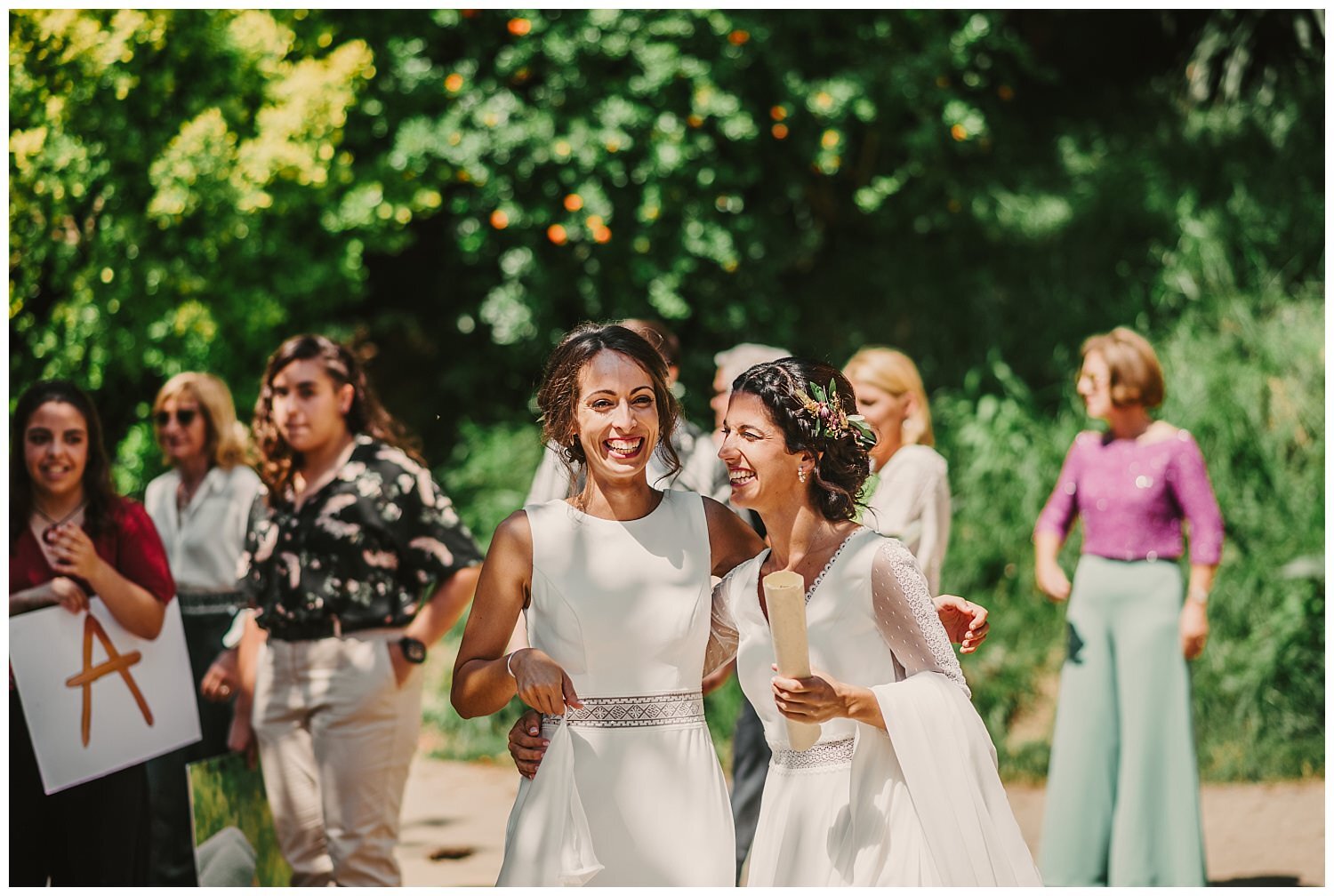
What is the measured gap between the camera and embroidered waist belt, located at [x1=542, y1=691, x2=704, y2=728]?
295cm

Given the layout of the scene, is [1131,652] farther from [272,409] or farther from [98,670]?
[98,670]

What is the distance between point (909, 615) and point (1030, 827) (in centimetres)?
441

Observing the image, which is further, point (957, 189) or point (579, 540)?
point (957, 189)

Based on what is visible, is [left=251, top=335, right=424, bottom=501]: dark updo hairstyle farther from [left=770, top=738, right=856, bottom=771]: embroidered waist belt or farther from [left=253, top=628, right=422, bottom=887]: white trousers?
[left=770, top=738, right=856, bottom=771]: embroidered waist belt

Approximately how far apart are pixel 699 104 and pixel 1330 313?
381 centimetres

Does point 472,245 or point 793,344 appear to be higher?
point 472,245

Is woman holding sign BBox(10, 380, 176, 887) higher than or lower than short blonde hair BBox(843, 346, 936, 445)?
lower

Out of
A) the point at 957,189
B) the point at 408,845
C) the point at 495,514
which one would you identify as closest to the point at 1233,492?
the point at 957,189

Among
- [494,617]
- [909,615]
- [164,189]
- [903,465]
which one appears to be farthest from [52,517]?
[164,189]

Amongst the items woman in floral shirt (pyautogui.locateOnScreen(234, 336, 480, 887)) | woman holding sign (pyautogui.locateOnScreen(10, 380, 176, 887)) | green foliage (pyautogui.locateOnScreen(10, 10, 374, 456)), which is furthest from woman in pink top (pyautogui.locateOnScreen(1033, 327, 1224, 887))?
green foliage (pyautogui.locateOnScreen(10, 10, 374, 456))

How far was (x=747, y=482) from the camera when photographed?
302cm

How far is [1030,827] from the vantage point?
6.85 m

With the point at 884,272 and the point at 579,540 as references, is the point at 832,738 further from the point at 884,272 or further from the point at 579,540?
the point at 884,272

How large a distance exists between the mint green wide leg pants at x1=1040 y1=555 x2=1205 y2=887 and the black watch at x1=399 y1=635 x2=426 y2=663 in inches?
106
